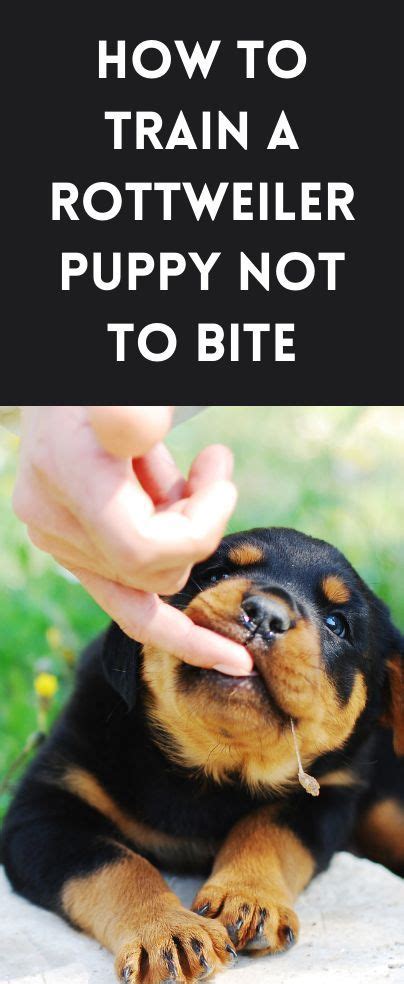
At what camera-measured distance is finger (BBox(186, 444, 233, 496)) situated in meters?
1.83

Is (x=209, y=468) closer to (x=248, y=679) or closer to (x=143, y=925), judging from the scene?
(x=248, y=679)

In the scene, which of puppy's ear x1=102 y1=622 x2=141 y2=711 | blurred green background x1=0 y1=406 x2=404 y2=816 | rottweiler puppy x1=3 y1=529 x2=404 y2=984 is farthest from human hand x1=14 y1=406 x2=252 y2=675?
blurred green background x1=0 y1=406 x2=404 y2=816

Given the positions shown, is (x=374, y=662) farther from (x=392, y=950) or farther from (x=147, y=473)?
(x=147, y=473)

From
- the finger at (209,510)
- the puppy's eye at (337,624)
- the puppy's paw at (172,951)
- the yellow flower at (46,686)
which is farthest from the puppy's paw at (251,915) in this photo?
the yellow flower at (46,686)

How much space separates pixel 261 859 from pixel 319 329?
8.24 ft

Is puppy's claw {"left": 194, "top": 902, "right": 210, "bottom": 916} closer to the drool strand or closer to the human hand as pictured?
the drool strand

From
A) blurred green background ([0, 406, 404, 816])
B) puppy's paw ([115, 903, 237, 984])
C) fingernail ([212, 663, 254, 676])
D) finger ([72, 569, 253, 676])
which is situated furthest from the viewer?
blurred green background ([0, 406, 404, 816])

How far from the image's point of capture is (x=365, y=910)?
9.62 ft

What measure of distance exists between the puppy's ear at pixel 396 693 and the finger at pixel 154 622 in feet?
4.23

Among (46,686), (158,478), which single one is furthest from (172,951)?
(46,686)

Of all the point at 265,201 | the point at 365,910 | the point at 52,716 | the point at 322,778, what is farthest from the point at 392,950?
the point at 265,201

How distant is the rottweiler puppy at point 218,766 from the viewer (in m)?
2.48

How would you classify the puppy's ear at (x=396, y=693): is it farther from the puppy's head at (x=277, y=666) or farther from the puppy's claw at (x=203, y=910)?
the puppy's claw at (x=203, y=910)

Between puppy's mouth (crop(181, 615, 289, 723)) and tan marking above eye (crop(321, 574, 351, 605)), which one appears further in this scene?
tan marking above eye (crop(321, 574, 351, 605))
